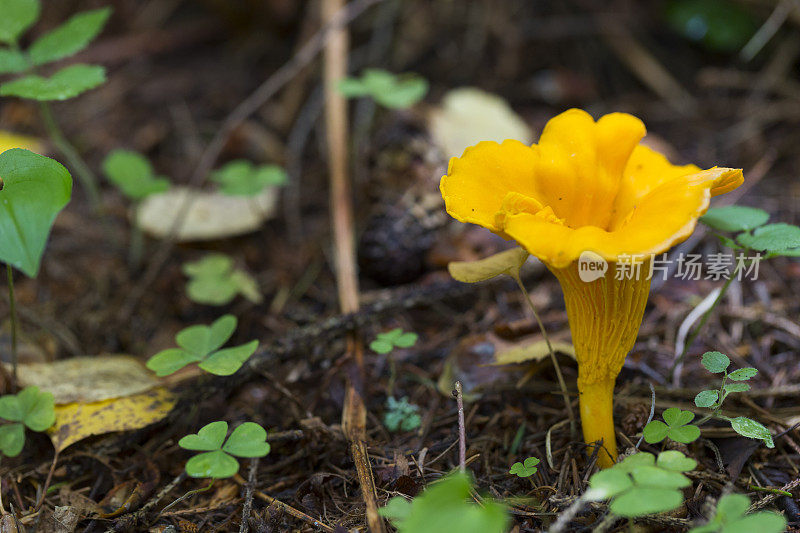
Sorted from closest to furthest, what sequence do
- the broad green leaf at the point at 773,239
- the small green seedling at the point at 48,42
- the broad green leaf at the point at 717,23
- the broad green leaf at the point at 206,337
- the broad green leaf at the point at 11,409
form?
the broad green leaf at the point at 773,239
the broad green leaf at the point at 11,409
the broad green leaf at the point at 206,337
the small green seedling at the point at 48,42
the broad green leaf at the point at 717,23

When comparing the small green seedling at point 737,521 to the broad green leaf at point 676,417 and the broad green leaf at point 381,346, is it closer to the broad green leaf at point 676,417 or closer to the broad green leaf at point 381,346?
the broad green leaf at point 676,417

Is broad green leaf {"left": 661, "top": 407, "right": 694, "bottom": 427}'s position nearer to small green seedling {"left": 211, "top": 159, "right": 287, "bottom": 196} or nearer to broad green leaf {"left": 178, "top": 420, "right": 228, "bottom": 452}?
broad green leaf {"left": 178, "top": 420, "right": 228, "bottom": 452}

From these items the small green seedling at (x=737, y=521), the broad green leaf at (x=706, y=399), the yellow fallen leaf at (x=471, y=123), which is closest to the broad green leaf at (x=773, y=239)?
the broad green leaf at (x=706, y=399)

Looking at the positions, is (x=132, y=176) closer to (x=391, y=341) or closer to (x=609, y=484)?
(x=391, y=341)

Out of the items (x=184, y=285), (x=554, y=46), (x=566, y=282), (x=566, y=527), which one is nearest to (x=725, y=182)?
(x=566, y=282)

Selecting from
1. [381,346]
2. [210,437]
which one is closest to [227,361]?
[210,437]

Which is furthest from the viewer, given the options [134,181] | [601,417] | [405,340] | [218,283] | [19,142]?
[19,142]
